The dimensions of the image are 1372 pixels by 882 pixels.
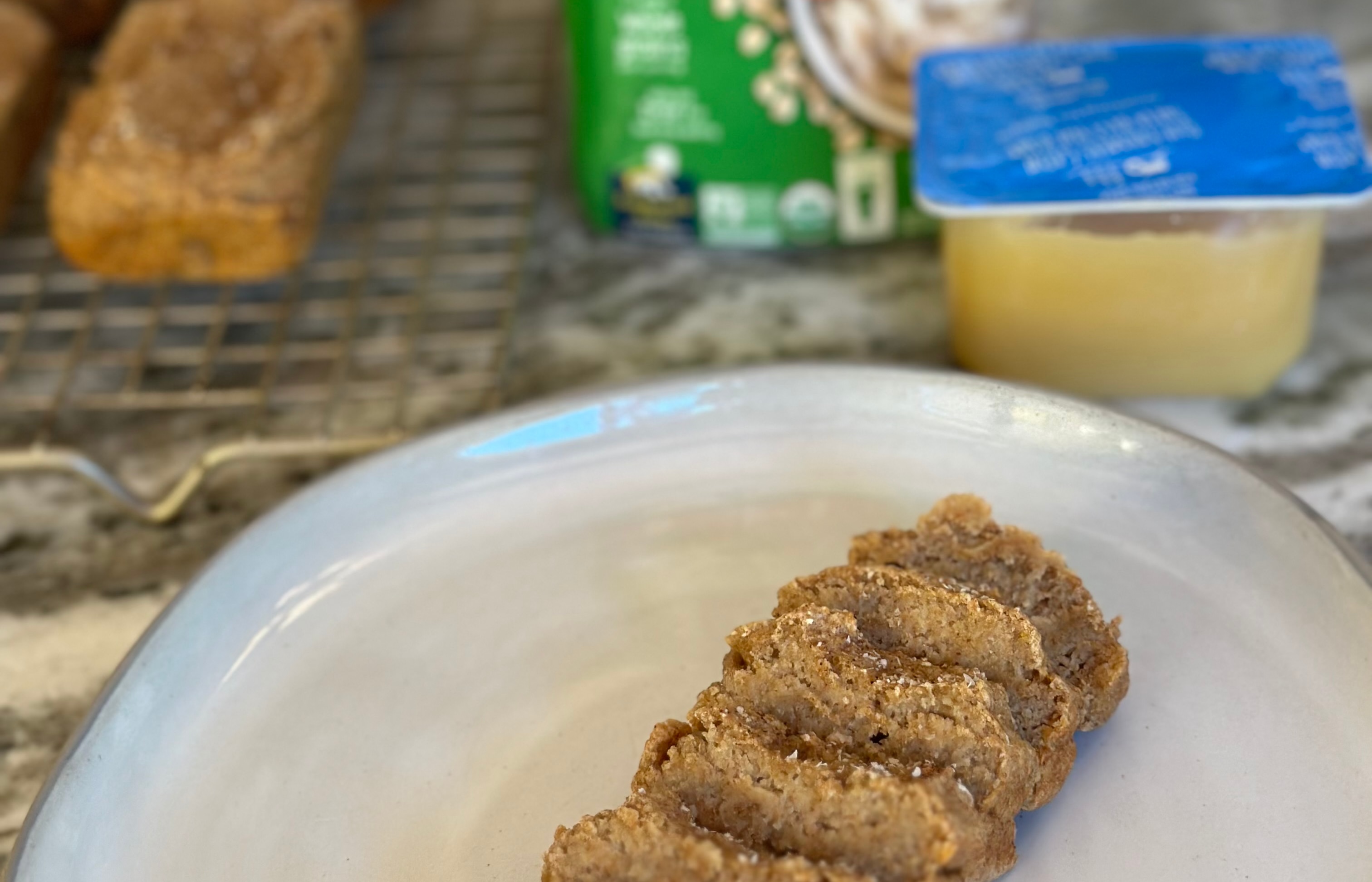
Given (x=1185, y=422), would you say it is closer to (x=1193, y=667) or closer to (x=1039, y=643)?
(x=1193, y=667)

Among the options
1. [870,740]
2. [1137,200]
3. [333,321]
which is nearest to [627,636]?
[870,740]

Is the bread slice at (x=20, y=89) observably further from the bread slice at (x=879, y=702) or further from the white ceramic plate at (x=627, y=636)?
the bread slice at (x=879, y=702)

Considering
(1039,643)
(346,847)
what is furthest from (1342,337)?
(346,847)

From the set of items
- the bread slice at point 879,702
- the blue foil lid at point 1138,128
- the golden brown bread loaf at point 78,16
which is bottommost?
the bread slice at point 879,702

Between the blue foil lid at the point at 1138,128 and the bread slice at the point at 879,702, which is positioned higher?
the blue foil lid at the point at 1138,128

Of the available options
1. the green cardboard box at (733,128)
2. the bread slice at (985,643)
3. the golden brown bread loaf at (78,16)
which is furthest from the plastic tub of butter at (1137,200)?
the golden brown bread loaf at (78,16)

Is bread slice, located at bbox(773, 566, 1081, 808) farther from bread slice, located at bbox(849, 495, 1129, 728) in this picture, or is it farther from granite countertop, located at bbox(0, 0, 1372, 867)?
granite countertop, located at bbox(0, 0, 1372, 867)

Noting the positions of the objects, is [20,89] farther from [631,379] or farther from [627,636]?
[627,636]
